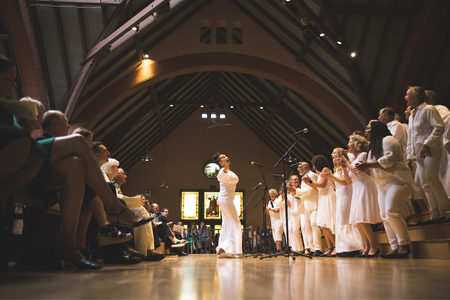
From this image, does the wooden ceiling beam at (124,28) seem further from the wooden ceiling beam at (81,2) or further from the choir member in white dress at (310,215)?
the choir member in white dress at (310,215)

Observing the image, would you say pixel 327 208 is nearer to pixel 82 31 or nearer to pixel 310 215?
pixel 310 215

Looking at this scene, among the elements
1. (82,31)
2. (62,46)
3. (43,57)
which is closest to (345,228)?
(82,31)

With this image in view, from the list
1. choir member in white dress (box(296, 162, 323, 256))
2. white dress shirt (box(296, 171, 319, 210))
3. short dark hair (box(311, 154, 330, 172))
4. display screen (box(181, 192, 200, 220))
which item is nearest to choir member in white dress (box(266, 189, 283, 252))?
choir member in white dress (box(296, 162, 323, 256))

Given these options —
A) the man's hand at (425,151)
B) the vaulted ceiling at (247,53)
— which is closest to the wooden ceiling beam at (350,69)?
the vaulted ceiling at (247,53)

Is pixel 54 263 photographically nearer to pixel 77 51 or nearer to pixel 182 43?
pixel 77 51

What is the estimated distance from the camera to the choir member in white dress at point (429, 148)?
125 inches

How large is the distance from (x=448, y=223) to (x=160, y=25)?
7.01 meters

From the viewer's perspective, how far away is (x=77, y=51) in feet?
21.9

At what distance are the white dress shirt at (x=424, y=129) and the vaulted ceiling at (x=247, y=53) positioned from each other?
3.25 meters

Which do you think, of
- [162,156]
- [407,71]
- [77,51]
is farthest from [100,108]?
[162,156]

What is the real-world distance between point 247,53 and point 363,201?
19.5 ft

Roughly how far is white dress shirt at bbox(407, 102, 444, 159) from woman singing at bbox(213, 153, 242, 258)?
2285 millimetres

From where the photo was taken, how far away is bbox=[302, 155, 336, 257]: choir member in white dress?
4.59 meters

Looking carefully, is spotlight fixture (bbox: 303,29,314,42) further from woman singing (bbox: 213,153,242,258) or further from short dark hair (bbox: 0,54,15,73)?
short dark hair (bbox: 0,54,15,73)
